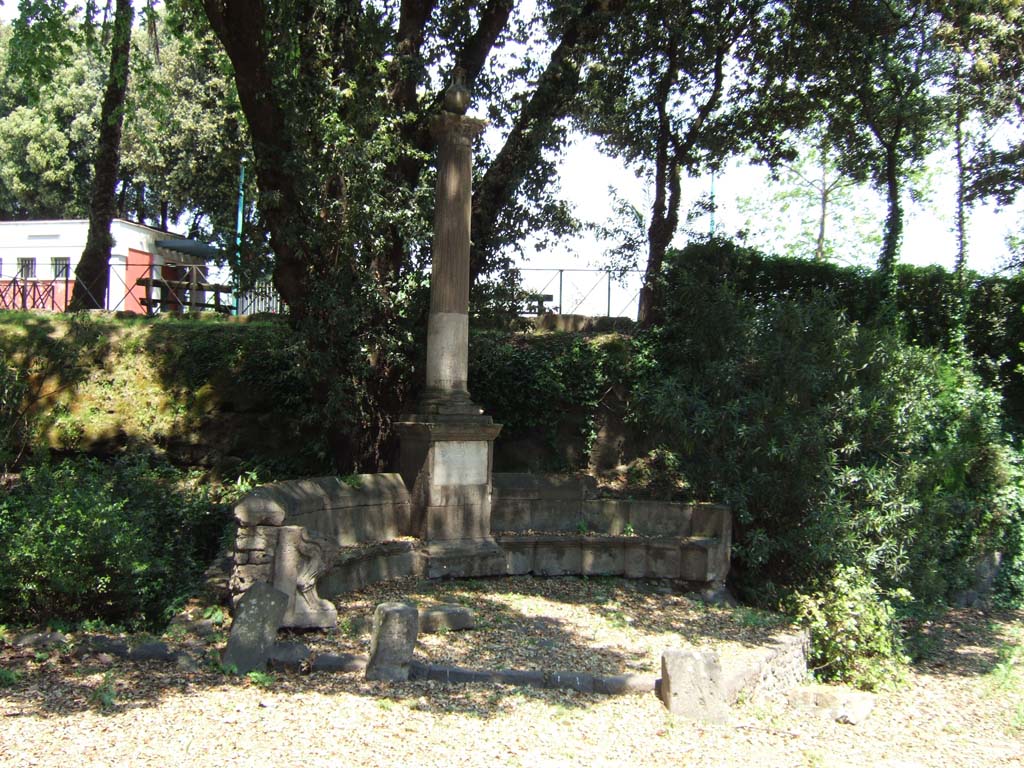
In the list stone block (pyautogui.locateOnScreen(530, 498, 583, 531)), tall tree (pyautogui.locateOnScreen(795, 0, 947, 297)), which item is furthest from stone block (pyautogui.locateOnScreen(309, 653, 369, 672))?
tall tree (pyautogui.locateOnScreen(795, 0, 947, 297))

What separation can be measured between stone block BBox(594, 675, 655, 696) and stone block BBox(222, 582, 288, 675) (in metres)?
2.29

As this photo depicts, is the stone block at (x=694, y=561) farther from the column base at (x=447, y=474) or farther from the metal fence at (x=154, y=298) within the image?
the metal fence at (x=154, y=298)

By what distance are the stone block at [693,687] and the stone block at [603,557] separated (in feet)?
13.7

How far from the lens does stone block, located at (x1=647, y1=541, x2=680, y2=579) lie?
9852 mm

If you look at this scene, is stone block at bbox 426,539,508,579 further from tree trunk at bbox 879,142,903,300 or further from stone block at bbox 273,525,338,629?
tree trunk at bbox 879,142,903,300

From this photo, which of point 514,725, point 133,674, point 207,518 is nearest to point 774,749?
point 514,725

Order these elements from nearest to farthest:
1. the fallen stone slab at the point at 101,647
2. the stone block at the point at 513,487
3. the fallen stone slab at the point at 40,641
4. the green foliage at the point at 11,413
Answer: the fallen stone slab at the point at 101,647 → the fallen stone slab at the point at 40,641 → the stone block at the point at 513,487 → the green foliage at the point at 11,413

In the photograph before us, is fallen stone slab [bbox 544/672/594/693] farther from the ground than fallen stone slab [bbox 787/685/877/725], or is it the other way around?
fallen stone slab [bbox 544/672/594/693]

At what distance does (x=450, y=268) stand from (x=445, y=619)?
389cm

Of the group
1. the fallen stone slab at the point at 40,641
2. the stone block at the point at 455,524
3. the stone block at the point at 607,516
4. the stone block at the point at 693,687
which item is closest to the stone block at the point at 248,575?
the fallen stone slab at the point at 40,641

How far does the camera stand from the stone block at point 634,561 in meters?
9.99

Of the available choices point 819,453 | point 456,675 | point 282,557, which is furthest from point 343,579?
point 819,453

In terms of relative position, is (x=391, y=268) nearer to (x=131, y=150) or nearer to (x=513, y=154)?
(x=513, y=154)

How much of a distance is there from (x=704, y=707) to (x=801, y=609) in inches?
144
